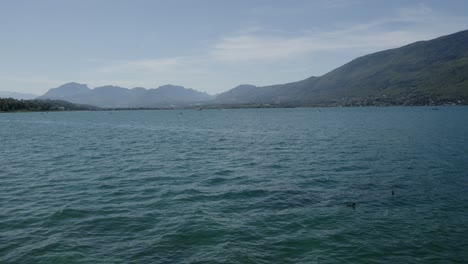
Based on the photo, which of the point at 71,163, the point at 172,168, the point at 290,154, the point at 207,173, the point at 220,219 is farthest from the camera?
the point at 290,154

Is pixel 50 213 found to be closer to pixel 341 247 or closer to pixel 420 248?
pixel 341 247

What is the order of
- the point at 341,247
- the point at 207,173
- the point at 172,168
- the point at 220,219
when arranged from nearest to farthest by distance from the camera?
the point at 341,247, the point at 220,219, the point at 207,173, the point at 172,168

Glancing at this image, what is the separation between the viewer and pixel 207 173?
4675cm

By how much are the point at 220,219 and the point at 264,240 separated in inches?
210

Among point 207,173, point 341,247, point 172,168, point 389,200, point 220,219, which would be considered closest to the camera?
point 341,247

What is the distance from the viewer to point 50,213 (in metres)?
28.9

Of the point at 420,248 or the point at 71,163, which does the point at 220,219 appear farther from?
the point at 71,163

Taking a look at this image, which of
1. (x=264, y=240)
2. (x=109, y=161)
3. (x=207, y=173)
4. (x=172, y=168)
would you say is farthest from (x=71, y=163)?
(x=264, y=240)

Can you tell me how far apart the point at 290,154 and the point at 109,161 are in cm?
3315

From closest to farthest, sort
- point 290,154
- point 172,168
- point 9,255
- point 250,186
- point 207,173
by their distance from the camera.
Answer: point 9,255 → point 250,186 → point 207,173 → point 172,168 → point 290,154

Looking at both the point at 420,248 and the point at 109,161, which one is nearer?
the point at 420,248

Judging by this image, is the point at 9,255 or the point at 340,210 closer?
the point at 9,255

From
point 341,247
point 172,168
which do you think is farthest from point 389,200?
point 172,168

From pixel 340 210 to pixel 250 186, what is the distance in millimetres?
11985
